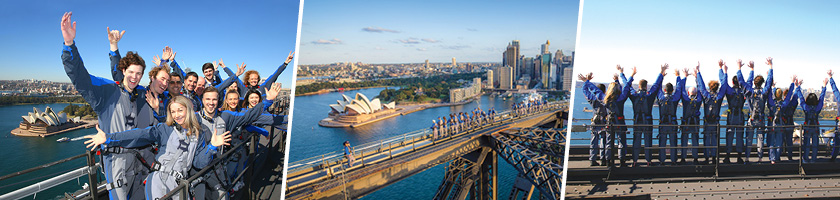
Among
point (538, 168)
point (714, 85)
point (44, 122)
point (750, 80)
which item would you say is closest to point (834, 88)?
point (750, 80)

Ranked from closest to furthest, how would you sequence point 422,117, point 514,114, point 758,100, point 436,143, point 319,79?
point 319,79, point 758,100, point 436,143, point 514,114, point 422,117

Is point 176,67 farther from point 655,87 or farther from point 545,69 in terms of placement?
point 545,69

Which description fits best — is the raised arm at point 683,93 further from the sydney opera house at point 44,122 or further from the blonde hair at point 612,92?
the sydney opera house at point 44,122

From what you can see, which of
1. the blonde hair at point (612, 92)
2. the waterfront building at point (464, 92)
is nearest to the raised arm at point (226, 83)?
the blonde hair at point (612, 92)

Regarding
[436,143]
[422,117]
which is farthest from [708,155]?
[422,117]

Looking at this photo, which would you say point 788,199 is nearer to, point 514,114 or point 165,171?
point 165,171
